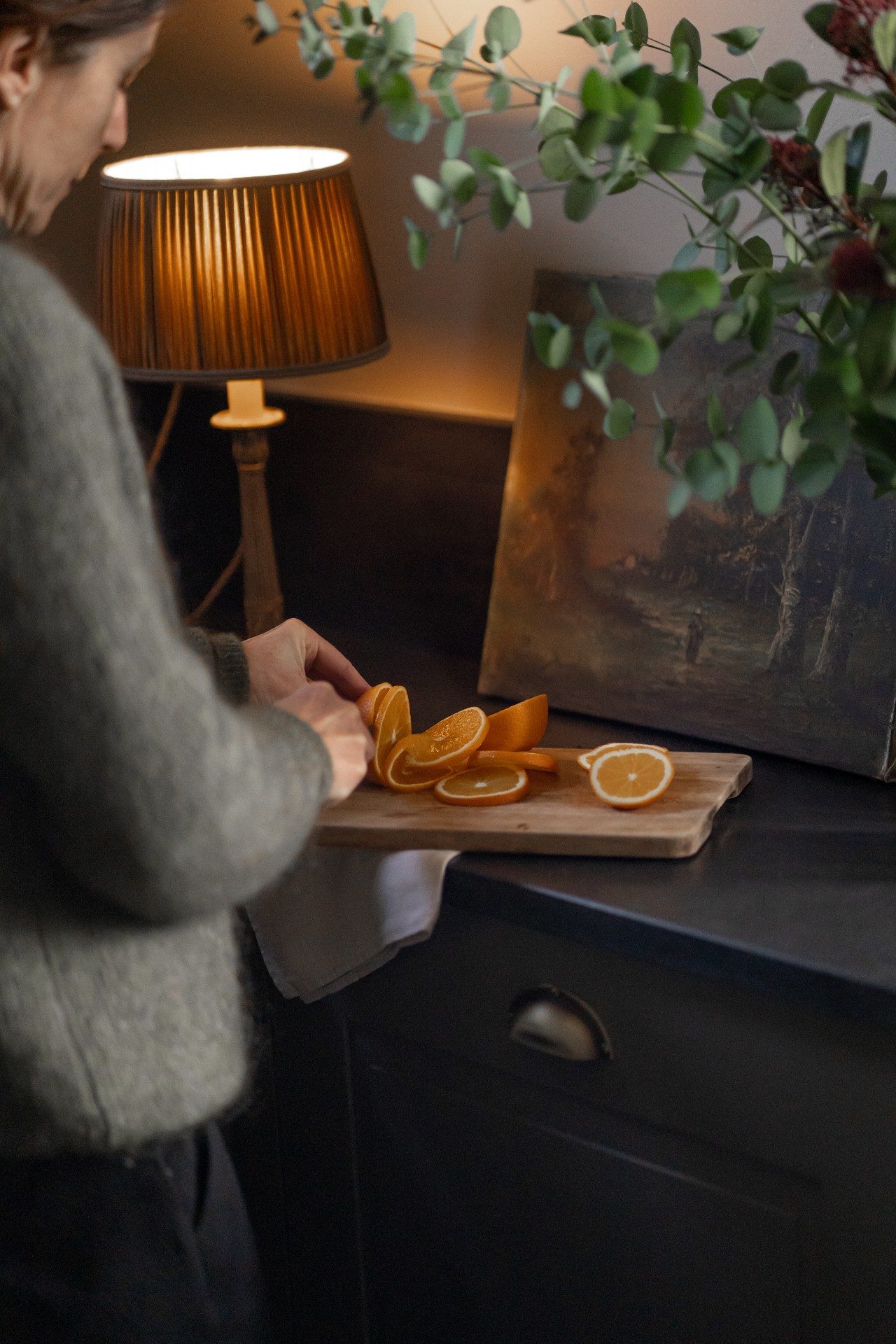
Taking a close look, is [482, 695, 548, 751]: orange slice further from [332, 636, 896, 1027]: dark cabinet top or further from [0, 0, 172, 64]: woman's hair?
[0, 0, 172, 64]: woman's hair

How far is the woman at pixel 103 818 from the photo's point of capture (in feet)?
2.18

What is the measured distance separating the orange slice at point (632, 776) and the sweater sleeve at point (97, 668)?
16.6 inches

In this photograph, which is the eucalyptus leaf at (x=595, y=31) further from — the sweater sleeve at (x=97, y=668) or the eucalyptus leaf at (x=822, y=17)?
the sweater sleeve at (x=97, y=668)

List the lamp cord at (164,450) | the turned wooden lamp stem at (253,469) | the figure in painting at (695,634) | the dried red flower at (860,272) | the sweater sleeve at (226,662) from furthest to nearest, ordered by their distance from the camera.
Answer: the lamp cord at (164,450)
the turned wooden lamp stem at (253,469)
the figure in painting at (695,634)
the sweater sleeve at (226,662)
the dried red flower at (860,272)

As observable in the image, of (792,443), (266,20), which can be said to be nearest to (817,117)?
(792,443)

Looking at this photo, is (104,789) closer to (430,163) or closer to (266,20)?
(266,20)

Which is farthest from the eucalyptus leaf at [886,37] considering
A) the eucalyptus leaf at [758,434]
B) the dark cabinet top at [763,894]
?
the dark cabinet top at [763,894]

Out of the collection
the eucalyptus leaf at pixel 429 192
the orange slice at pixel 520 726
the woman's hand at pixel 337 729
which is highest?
the eucalyptus leaf at pixel 429 192

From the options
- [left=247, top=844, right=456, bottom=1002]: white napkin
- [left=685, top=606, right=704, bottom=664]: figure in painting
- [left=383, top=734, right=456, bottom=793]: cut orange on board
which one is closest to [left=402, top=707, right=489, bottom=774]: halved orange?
[left=383, top=734, right=456, bottom=793]: cut orange on board

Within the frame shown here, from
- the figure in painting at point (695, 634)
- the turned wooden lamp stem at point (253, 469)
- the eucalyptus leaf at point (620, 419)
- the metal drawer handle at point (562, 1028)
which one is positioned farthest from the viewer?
the turned wooden lamp stem at point (253, 469)

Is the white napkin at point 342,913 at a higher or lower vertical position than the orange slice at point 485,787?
lower

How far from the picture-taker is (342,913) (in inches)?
43.5

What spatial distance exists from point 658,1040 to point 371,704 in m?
0.40

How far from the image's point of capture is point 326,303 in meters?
1.36
